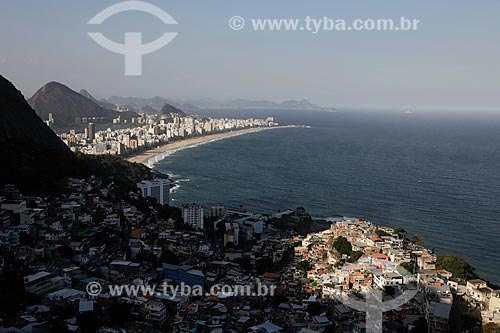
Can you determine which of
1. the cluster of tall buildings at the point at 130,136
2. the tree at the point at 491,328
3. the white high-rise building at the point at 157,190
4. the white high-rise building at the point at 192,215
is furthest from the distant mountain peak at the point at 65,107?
the tree at the point at 491,328

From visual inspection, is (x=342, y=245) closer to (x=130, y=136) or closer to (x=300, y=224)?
(x=300, y=224)

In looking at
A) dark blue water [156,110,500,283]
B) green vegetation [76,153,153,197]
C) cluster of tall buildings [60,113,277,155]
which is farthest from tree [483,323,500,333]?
cluster of tall buildings [60,113,277,155]

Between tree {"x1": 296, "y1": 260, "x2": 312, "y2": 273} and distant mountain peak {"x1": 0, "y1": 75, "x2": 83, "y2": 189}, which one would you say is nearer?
tree {"x1": 296, "y1": 260, "x2": 312, "y2": 273}

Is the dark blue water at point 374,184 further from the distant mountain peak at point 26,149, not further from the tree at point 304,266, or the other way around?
the distant mountain peak at point 26,149

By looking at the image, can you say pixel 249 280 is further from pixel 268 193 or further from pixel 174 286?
pixel 268 193

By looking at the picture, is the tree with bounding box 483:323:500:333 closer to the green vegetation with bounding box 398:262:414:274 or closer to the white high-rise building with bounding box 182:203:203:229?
the green vegetation with bounding box 398:262:414:274

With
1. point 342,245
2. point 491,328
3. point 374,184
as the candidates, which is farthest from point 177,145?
point 491,328
